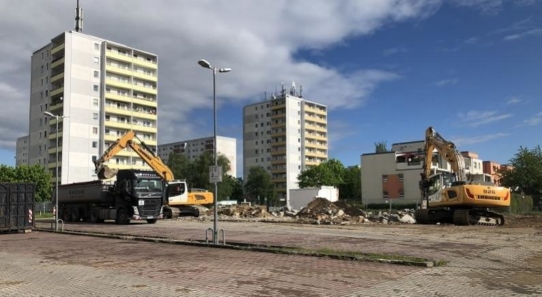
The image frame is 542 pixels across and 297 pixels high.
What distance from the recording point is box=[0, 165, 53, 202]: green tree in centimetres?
7094

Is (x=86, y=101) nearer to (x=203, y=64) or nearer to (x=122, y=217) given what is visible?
(x=122, y=217)

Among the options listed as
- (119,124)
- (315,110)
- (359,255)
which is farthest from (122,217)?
(315,110)

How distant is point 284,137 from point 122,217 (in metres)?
102

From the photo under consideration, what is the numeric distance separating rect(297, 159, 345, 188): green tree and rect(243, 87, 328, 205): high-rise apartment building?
49.4ft

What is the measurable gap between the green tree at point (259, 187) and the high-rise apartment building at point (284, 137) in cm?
916

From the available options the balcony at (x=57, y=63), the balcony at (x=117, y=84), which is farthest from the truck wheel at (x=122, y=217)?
the balcony at (x=57, y=63)

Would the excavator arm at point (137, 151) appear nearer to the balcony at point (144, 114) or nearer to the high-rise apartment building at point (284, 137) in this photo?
the balcony at point (144, 114)

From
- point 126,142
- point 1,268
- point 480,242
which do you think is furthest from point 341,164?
point 1,268

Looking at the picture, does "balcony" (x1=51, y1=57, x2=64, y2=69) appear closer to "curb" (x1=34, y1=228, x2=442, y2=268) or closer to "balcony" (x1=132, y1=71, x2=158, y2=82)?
"balcony" (x1=132, y1=71, x2=158, y2=82)

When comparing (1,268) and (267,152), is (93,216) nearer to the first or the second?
(1,268)

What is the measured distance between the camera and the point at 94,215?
115ft

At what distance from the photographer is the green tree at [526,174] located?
64.4m

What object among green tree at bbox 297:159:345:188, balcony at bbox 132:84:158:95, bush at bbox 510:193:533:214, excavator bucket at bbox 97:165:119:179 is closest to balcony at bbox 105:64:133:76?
balcony at bbox 132:84:158:95

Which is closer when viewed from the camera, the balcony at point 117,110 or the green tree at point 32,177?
the green tree at point 32,177
